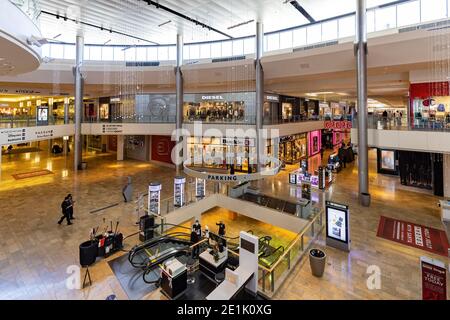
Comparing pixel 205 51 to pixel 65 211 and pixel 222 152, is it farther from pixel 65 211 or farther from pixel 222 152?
pixel 65 211

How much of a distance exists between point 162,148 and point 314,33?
17001mm

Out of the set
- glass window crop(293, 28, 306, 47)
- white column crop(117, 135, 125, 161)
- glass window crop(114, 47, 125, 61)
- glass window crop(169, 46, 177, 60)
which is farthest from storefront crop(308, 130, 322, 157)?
glass window crop(114, 47, 125, 61)

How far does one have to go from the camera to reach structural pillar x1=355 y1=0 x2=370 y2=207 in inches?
498

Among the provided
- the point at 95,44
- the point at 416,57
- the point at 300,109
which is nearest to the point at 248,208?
the point at 416,57

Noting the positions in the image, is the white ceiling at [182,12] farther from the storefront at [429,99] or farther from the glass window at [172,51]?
the storefront at [429,99]

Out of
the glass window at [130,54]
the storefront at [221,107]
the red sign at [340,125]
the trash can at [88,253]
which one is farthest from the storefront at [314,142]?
the trash can at [88,253]

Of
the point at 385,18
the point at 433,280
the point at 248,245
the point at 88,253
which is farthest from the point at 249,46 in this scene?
the point at 433,280

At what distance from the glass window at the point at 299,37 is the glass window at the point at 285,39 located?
413 millimetres

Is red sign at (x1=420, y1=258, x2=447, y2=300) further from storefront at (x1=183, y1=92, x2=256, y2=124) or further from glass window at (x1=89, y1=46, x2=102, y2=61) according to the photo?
glass window at (x1=89, y1=46, x2=102, y2=61)

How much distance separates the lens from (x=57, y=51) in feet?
77.4

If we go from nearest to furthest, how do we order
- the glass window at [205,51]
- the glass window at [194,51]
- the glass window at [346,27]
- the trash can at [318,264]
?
the trash can at [318,264] → the glass window at [346,27] → the glass window at [205,51] → the glass window at [194,51]

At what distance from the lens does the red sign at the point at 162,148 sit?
79.5 ft
